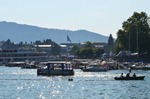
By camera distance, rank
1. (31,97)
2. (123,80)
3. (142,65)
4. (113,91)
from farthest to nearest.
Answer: (142,65) < (123,80) < (113,91) < (31,97)

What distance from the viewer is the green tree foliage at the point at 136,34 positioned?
165 metres

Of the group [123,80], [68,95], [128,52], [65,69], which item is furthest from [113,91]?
[128,52]

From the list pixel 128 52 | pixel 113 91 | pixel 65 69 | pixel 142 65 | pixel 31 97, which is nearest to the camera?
pixel 31 97

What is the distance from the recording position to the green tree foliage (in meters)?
165

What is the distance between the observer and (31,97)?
5791 centimetres

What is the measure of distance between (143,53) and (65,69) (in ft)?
209

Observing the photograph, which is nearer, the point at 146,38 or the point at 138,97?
the point at 138,97

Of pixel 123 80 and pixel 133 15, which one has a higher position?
pixel 133 15

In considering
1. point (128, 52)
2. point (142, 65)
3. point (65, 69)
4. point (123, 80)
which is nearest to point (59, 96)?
point (123, 80)

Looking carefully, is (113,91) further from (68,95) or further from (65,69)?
(65,69)

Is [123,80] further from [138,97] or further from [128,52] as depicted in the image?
[128,52]

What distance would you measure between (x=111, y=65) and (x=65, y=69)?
43859mm

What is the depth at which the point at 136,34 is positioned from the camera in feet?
544

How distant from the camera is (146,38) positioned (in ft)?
548
